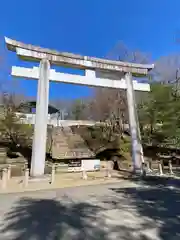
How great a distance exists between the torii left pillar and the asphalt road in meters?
2.15

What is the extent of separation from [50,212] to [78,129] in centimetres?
1759

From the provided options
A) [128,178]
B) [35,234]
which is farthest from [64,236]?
[128,178]

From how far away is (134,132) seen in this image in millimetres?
10805

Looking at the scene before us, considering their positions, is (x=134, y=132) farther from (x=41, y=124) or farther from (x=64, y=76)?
(x=41, y=124)

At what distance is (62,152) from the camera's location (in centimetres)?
1625

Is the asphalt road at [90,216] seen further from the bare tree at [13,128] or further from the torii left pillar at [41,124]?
the bare tree at [13,128]

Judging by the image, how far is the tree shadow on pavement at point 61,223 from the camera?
3.40 m

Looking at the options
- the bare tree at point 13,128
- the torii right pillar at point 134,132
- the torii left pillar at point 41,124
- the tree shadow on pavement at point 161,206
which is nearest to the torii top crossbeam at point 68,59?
the torii left pillar at point 41,124

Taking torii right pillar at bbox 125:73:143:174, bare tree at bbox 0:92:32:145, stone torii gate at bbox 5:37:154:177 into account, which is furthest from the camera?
bare tree at bbox 0:92:32:145

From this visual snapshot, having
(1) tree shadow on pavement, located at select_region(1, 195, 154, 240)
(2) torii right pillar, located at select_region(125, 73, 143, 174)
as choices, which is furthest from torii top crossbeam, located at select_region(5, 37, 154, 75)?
(1) tree shadow on pavement, located at select_region(1, 195, 154, 240)

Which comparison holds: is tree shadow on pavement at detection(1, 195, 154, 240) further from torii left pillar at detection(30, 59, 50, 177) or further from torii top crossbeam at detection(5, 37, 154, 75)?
torii top crossbeam at detection(5, 37, 154, 75)

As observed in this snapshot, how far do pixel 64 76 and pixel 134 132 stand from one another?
428cm

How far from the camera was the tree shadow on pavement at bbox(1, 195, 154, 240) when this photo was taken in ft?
11.2

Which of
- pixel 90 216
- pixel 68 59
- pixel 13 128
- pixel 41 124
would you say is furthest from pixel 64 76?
pixel 90 216
